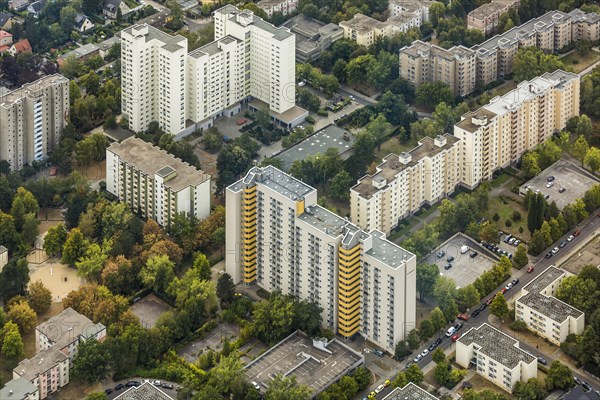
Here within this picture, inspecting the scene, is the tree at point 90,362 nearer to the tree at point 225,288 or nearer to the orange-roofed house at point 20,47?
the tree at point 225,288

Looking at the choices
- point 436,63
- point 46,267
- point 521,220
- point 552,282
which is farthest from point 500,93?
point 46,267

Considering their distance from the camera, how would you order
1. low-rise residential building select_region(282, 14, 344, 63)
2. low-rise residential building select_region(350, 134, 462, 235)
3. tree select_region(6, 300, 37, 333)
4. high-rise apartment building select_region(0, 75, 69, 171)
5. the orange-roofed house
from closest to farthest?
tree select_region(6, 300, 37, 333) < low-rise residential building select_region(350, 134, 462, 235) < high-rise apartment building select_region(0, 75, 69, 171) < the orange-roofed house < low-rise residential building select_region(282, 14, 344, 63)

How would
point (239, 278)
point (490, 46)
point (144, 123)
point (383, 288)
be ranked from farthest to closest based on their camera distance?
point (490, 46) → point (144, 123) → point (239, 278) → point (383, 288)

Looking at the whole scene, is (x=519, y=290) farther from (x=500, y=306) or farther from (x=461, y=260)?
(x=461, y=260)

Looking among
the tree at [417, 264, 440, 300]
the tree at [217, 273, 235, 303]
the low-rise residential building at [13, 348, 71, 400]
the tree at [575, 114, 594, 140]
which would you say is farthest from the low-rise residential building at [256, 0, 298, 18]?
the low-rise residential building at [13, 348, 71, 400]

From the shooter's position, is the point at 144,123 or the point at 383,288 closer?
the point at 383,288

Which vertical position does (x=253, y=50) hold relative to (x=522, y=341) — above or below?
above

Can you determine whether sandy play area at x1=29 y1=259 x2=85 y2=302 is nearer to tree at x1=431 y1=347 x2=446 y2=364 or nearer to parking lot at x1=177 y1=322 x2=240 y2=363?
parking lot at x1=177 y1=322 x2=240 y2=363

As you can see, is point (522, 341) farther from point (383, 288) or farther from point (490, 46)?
point (490, 46)
